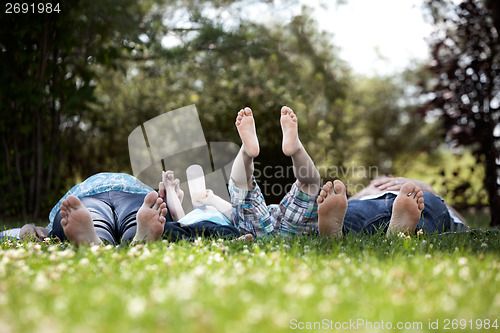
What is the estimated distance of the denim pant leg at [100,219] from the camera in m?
2.02

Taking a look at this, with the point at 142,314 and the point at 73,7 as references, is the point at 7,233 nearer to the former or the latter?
the point at 142,314

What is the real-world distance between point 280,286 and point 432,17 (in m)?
4.12

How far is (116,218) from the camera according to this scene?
2234 millimetres

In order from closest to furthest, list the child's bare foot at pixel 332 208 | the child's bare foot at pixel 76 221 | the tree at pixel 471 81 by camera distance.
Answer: the child's bare foot at pixel 76 221 < the child's bare foot at pixel 332 208 < the tree at pixel 471 81

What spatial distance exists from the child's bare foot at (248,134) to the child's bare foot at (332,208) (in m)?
0.35

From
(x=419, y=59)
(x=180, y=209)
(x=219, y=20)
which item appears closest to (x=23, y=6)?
(x=219, y=20)

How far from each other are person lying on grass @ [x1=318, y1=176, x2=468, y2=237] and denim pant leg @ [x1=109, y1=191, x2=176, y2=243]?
88cm

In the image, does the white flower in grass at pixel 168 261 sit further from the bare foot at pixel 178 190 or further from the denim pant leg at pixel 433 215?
the denim pant leg at pixel 433 215

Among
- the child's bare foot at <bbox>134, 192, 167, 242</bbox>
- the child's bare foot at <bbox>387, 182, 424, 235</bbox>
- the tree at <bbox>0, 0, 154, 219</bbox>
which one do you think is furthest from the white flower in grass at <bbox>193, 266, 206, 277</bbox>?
the tree at <bbox>0, 0, 154, 219</bbox>

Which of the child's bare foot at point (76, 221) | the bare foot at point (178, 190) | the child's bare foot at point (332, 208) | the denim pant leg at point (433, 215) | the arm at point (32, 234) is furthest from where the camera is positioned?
the bare foot at point (178, 190)

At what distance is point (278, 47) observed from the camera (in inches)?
247

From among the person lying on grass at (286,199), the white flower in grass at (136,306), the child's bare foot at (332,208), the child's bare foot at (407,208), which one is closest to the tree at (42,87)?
the person lying on grass at (286,199)

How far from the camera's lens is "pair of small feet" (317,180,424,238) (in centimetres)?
192

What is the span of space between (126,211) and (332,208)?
39.9 inches
